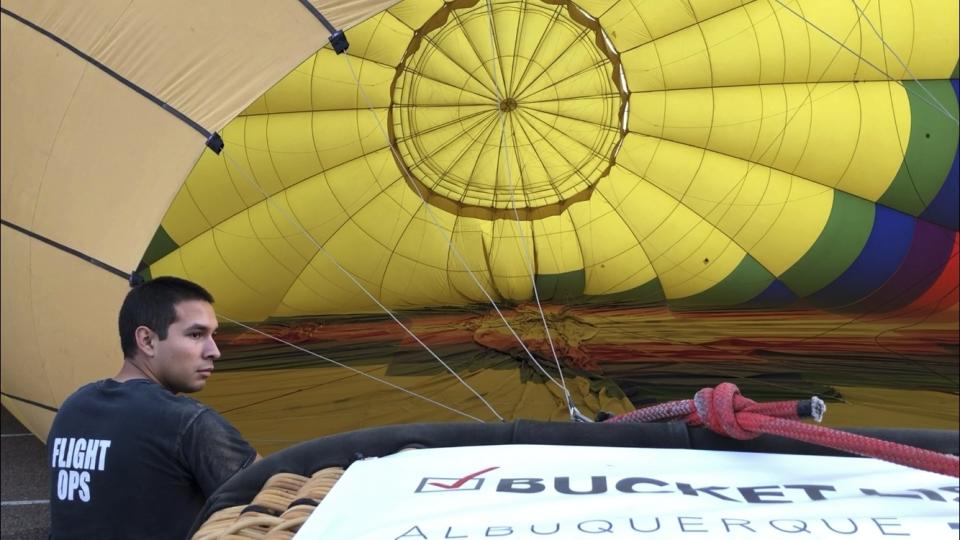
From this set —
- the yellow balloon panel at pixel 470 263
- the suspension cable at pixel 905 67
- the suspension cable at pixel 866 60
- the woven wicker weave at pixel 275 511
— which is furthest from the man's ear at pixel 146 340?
the suspension cable at pixel 905 67

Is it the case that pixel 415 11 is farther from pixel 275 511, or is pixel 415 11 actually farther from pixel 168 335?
pixel 275 511

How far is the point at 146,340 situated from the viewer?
4.93 feet

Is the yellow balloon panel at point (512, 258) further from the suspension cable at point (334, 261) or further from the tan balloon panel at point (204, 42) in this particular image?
the tan balloon panel at point (204, 42)

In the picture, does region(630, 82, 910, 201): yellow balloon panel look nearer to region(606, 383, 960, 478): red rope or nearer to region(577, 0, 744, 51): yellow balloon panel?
region(577, 0, 744, 51): yellow balloon panel

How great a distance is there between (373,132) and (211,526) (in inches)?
102

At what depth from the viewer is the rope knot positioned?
0.83 m

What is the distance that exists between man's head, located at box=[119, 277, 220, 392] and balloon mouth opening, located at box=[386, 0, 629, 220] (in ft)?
5.80

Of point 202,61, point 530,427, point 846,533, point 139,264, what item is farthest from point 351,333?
point 846,533

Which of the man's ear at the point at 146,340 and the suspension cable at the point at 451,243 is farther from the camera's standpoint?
the suspension cable at the point at 451,243

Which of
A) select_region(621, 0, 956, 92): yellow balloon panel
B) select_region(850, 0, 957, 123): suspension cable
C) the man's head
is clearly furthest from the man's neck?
select_region(850, 0, 957, 123): suspension cable

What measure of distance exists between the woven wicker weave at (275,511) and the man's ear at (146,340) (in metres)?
0.72

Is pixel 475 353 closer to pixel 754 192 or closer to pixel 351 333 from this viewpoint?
pixel 351 333

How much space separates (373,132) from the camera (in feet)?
10.7

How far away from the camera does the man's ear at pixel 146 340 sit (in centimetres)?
150
